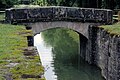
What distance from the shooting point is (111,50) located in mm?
15734

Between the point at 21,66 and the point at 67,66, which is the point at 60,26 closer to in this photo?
the point at 67,66

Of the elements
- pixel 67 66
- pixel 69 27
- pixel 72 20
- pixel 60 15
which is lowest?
pixel 67 66

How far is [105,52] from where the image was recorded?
56.9 feet

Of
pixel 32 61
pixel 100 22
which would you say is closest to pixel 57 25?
pixel 100 22

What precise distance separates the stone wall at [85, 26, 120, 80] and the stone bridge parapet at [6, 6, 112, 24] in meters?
0.79

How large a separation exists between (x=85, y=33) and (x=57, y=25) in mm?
1807

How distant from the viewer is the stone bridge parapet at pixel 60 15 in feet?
67.4

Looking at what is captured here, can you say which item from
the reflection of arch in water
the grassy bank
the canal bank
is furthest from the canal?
the grassy bank

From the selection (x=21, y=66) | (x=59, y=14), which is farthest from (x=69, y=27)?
(x=21, y=66)

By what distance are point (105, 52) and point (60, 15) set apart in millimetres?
4856

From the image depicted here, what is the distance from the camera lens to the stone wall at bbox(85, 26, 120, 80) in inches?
581

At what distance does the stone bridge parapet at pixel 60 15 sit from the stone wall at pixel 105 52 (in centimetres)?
79

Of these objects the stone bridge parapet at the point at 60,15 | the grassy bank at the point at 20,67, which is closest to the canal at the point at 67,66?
the stone bridge parapet at the point at 60,15

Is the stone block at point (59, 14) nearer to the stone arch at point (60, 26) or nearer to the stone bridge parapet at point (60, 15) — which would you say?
the stone bridge parapet at point (60, 15)
